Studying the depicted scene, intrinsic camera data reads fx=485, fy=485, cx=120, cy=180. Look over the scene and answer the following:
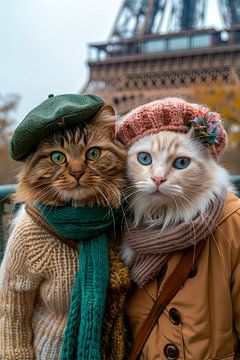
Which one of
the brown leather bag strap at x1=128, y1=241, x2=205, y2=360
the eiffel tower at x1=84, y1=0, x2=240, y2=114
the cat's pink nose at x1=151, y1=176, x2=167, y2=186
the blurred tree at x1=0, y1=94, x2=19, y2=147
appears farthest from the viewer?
the eiffel tower at x1=84, y1=0, x2=240, y2=114

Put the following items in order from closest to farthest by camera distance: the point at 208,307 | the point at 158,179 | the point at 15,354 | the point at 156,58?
the point at 158,179 → the point at 208,307 → the point at 15,354 → the point at 156,58

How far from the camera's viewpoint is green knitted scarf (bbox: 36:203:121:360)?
5.65 feet

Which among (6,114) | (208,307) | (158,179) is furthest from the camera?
(6,114)

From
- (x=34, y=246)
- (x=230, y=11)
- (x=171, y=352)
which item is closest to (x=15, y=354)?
(x=34, y=246)

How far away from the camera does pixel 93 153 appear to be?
1742 millimetres

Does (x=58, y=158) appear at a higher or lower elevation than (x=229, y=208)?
higher

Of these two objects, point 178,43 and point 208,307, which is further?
point 178,43

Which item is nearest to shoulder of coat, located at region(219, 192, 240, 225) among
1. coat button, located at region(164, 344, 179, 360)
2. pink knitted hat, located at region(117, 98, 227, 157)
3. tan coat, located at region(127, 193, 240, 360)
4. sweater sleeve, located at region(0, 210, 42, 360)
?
tan coat, located at region(127, 193, 240, 360)

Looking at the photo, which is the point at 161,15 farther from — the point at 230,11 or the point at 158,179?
the point at 158,179

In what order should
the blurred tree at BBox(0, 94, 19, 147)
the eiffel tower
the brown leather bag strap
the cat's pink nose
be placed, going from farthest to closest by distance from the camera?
1. the eiffel tower
2. the blurred tree at BBox(0, 94, 19, 147)
3. the brown leather bag strap
4. the cat's pink nose

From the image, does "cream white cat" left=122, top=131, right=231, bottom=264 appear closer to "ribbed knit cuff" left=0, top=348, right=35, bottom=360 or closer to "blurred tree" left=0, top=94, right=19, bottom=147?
"ribbed knit cuff" left=0, top=348, right=35, bottom=360

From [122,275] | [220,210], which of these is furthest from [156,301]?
[220,210]

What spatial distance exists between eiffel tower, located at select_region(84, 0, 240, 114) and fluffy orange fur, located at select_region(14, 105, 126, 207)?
58.8ft

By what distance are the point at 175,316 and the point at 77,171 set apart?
0.65 meters
